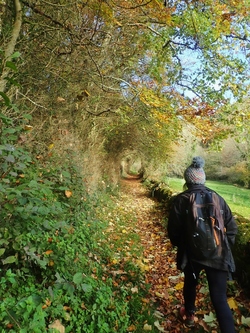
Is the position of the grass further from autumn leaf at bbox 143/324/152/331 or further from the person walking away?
autumn leaf at bbox 143/324/152/331

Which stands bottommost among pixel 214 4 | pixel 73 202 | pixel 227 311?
pixel 227 311

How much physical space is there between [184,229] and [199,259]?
1.26ft

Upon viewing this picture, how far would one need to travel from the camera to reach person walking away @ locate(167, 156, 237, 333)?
2.54 meters

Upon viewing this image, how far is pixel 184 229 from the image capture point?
2.90 metres

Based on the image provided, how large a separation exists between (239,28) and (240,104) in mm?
2437

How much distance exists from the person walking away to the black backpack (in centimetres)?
3

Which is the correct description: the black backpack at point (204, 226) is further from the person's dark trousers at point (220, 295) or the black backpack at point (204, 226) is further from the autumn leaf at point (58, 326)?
the autumn leaf at point (58, 326)

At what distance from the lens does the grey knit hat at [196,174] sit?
290 cm

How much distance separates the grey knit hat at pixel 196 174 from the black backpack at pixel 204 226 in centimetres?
17

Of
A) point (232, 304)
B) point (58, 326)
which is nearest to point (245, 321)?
point (232, 304)

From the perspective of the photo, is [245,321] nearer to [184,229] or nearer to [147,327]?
[147,327]

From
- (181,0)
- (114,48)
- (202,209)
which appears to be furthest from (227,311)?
(181,0)

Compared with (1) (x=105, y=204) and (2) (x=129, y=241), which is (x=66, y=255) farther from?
(1) (x=105, y=204)

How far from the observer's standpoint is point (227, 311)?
250 centimetres
